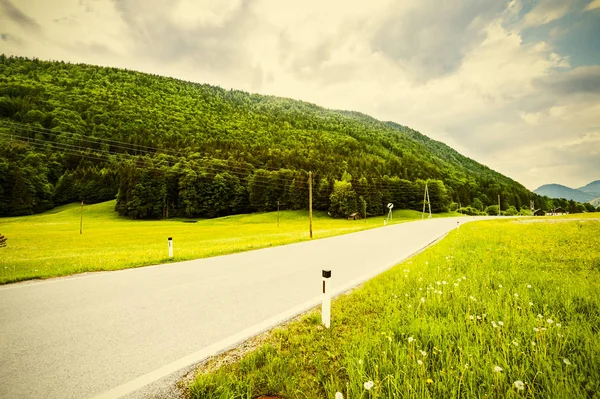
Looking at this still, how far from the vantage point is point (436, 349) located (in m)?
3.33

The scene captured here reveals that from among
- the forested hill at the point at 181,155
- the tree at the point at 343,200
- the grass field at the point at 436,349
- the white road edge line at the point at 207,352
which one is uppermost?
the forested hill at the point at 181,155

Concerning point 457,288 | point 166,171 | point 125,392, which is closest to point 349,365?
point 125,392

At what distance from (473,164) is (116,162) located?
710ft

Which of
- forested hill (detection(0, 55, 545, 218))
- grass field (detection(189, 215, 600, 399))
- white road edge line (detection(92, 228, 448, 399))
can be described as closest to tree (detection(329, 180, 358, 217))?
forested hill (detection(0, 55, 545, 218))

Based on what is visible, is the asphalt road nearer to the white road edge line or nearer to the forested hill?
the white road edge line

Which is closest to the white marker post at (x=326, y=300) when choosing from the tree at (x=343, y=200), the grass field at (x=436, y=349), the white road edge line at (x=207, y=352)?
the grass field at (x=436, y=349)

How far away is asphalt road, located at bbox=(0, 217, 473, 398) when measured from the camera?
3152 mm

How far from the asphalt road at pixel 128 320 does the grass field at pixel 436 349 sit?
2.63 feet

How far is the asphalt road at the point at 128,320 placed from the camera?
3.15 meters

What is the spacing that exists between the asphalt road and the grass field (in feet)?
2.63

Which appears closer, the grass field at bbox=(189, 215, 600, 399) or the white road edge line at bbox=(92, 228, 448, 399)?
the grass field at bbox=(189, 215, 600, 399)

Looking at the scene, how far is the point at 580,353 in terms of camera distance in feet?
10.4

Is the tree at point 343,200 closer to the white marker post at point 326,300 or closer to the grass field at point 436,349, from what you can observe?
the grass field at point 436,349

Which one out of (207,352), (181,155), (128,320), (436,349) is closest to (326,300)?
(436,349)
